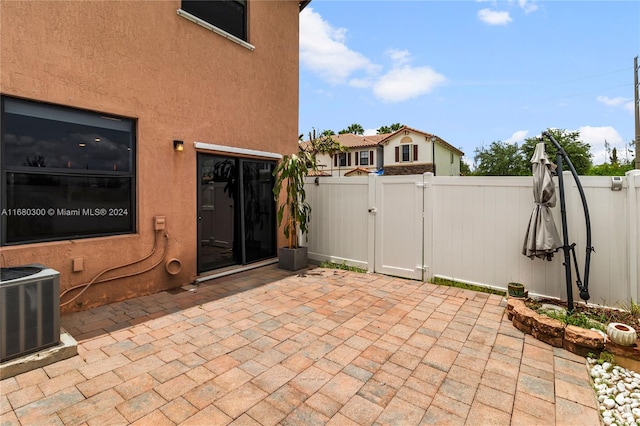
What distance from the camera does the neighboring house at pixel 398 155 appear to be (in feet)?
91.3

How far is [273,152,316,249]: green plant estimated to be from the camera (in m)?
6.40

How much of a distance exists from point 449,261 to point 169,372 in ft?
15.0

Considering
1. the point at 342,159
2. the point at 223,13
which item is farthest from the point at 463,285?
the point at 342,159

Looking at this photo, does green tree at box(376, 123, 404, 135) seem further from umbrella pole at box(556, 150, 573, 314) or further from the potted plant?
umbrella pole at box(556, 150, 573, 314)

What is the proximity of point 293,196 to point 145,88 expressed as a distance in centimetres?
324

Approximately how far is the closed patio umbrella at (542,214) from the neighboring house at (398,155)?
22.2m

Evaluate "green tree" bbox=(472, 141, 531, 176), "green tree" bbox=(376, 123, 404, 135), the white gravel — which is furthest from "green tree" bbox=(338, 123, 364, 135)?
the white gravel

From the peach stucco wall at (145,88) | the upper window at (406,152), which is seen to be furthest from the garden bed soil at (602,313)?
the upper window at (406,152)

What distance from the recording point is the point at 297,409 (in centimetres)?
224

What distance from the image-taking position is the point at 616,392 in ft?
8.10

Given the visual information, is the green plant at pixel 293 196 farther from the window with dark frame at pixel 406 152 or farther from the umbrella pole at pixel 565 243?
the window with dark frame at pixel 406 152

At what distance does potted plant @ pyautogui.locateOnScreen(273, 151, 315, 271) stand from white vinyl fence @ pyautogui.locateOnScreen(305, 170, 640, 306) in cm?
57

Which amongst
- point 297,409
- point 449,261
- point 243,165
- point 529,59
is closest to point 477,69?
point 529,59

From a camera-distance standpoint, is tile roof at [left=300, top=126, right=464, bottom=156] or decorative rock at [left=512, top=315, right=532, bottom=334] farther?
tile roof at [left=300, top=126, right=464, bottom=156]
